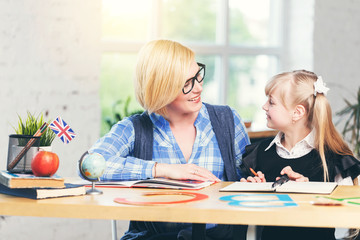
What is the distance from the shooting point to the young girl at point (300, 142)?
2.29 metres

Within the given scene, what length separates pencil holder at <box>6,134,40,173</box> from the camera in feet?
6.21

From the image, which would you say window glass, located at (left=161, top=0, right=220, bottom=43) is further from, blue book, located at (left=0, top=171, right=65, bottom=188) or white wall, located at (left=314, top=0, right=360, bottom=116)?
blue book, located at (left=0, top=171, right=65, bottom=188)

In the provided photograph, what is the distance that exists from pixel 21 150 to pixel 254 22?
3.20 meters

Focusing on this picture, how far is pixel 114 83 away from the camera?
4.19 meters

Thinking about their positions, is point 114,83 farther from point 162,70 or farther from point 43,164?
point 43,164

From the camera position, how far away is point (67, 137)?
2.00 metres

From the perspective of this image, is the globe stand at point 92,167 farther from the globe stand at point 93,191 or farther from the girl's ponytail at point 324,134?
the girl's ponytail at point 324,134

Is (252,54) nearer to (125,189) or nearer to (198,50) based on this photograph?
(198,50)

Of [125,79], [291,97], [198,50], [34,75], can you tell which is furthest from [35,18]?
[291,97]

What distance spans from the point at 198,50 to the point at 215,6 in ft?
1.25

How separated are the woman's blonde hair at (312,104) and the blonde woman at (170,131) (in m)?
0.25

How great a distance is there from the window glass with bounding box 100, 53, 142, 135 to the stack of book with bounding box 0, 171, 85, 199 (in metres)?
2.31

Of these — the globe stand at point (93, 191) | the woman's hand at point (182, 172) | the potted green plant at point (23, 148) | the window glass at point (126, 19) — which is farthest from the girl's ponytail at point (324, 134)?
the window glass at point (126, 19)

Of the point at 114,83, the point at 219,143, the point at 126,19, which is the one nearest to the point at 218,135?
the point at 219,143
